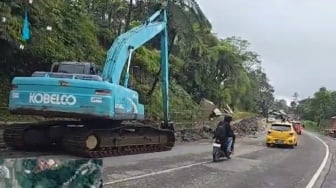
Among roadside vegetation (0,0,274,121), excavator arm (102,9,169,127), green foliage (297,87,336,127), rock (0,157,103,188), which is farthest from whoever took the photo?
green foliage (297,87,336,127)

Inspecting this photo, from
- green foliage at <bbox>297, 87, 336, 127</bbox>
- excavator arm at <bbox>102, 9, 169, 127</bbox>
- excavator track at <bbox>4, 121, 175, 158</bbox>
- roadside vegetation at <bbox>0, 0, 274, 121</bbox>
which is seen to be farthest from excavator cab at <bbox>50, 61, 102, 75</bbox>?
green foliage at <bbox>297, 87, 336, 127</bbox>

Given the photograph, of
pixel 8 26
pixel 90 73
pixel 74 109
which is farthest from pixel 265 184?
pixel 8 26

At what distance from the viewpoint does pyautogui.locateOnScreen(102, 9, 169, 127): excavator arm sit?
18.6 meters

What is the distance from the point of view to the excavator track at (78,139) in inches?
675

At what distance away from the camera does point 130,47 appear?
19.9 metres

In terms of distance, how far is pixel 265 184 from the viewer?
1389cm

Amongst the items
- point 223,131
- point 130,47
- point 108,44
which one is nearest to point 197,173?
point 223,131

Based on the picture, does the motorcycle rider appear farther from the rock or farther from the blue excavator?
the rock

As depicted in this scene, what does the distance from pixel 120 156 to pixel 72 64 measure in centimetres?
347

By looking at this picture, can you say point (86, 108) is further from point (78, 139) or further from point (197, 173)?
point (197, 173)

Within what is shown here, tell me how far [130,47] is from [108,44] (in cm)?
1598

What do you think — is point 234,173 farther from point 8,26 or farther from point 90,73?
point 8,26

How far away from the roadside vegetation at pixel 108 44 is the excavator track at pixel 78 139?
165 inches

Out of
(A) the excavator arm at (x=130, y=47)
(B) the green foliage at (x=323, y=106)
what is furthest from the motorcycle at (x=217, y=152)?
(B) the green foliage at (x=323, y=106)
